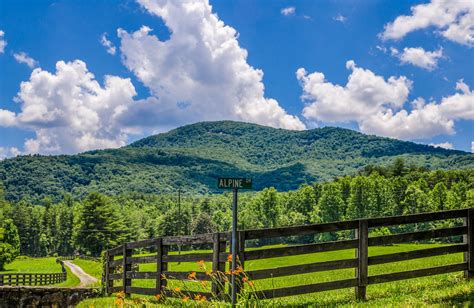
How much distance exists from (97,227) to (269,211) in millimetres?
38908

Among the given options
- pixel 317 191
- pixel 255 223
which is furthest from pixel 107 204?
pixel 317 191

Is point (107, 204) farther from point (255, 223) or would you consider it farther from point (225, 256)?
point (225, 256)

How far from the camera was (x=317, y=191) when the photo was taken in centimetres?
13350

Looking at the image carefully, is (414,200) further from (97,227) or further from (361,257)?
(361,257)

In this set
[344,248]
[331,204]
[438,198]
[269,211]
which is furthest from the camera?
[269,211]

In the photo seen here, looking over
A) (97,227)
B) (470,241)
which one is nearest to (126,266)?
(470,241)

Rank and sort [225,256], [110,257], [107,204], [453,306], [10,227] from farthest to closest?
[107,204] → [10,227] → [110,257] → [225,256] → [453,306]

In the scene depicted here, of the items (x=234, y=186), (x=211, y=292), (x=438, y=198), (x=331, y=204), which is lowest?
(x=331, y=204)

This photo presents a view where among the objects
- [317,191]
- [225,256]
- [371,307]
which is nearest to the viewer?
[371,307]

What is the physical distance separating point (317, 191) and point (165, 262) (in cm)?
12384

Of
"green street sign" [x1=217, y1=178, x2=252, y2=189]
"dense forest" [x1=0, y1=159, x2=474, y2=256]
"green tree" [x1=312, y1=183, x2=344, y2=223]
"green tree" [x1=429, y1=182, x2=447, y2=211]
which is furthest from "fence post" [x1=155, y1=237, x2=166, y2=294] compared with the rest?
"green tree" [x1=312, y1=183, x2=344, y2=223]

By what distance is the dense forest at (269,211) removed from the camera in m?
99.2

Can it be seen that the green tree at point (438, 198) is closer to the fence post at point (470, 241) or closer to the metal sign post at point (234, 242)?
the fence post at point (470, 241)

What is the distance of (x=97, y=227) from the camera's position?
9981 centimetres
